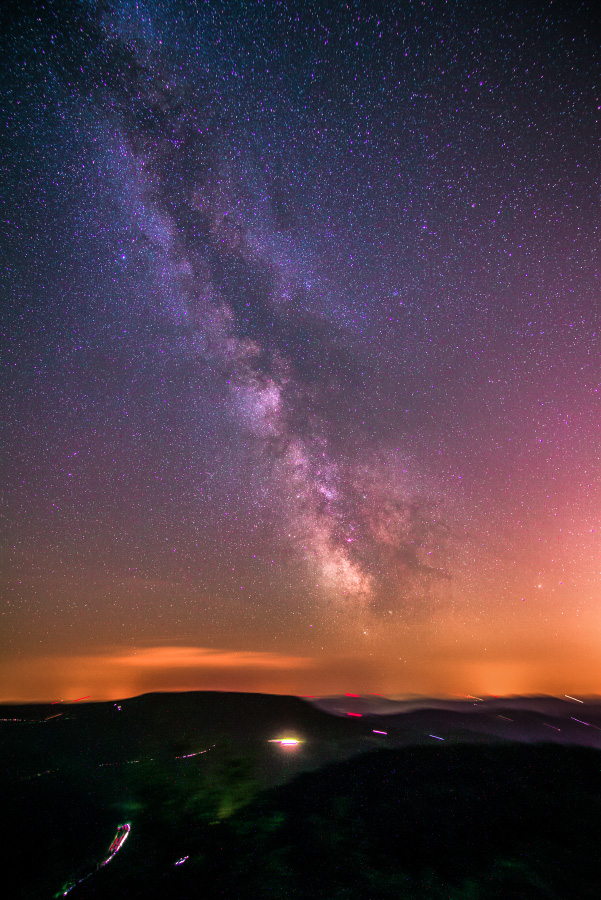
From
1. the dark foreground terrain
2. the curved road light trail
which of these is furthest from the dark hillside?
the curved road light trail

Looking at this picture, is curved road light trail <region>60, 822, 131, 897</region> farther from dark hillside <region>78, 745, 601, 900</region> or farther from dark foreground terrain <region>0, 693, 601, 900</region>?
dark hillside <region>78, 745, 601, 900</region>

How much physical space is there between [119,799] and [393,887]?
7208 mm

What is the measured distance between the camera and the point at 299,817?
29.4ft

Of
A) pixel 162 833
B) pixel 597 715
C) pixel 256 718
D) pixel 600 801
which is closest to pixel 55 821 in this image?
pixel 162 833

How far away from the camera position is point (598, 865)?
24.3 ft

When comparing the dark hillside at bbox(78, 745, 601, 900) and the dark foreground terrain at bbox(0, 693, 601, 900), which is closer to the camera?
the dark hillside at bbox(78, 745, 601, 900)

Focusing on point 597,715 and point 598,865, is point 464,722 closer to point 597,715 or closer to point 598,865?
point 597,715

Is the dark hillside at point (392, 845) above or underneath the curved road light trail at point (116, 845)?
underneath

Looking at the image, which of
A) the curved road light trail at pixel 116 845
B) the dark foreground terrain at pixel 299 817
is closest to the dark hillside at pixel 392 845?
the dark foreground terrain at pixel 299 817

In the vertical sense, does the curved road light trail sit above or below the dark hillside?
above

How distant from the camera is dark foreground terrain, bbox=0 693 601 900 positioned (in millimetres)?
6531

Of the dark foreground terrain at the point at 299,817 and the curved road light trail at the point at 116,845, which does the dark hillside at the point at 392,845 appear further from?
the curved road light trail at the point at 116,845

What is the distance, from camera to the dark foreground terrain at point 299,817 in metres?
6.53

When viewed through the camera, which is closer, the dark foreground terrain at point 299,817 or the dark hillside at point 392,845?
the dark hillside at point 392,845
